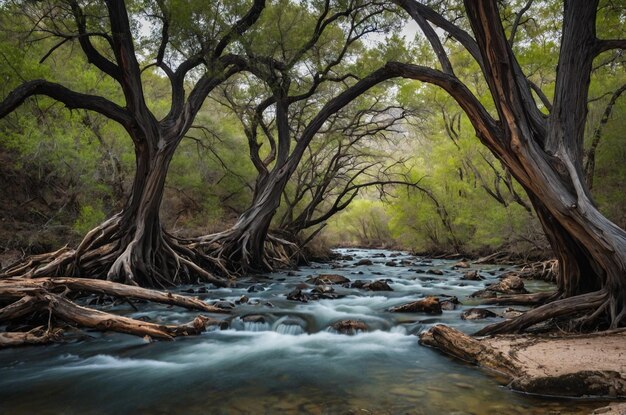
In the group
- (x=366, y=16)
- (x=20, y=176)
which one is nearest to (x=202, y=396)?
(x=366, y=16)

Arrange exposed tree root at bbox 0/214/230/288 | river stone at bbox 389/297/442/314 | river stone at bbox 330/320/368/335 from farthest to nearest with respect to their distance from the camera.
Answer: exposed tree root at bbox 0/214/230/288 < river stone at bbox 389/297/442/314 < river stone at bbox 330/320/368/335

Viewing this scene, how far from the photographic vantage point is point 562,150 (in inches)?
215

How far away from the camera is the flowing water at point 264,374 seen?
3668 millimetres

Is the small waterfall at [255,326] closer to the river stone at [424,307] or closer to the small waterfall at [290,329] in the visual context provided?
the small waterfall at [290,329]

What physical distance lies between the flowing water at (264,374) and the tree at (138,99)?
230 centimetres

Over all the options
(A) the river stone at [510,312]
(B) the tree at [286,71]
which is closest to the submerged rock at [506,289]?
(A) the river stone at [510,312]

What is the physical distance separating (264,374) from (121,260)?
19.6 ft

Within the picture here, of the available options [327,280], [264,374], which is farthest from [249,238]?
[264,374]

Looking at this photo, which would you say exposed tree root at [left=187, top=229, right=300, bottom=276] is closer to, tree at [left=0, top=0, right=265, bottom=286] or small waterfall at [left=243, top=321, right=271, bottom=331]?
tree at [left=0, top=0, right=265, bottom=286]

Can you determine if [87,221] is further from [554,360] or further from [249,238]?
[554,360]

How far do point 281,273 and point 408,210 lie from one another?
15593 millimetres

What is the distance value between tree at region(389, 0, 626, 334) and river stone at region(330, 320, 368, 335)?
7.41 feet

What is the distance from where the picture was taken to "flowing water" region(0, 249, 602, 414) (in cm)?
367

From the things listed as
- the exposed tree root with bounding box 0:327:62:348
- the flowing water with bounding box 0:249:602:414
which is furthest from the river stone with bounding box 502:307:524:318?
the exposed tree root with bounding box 0:327:62:348
